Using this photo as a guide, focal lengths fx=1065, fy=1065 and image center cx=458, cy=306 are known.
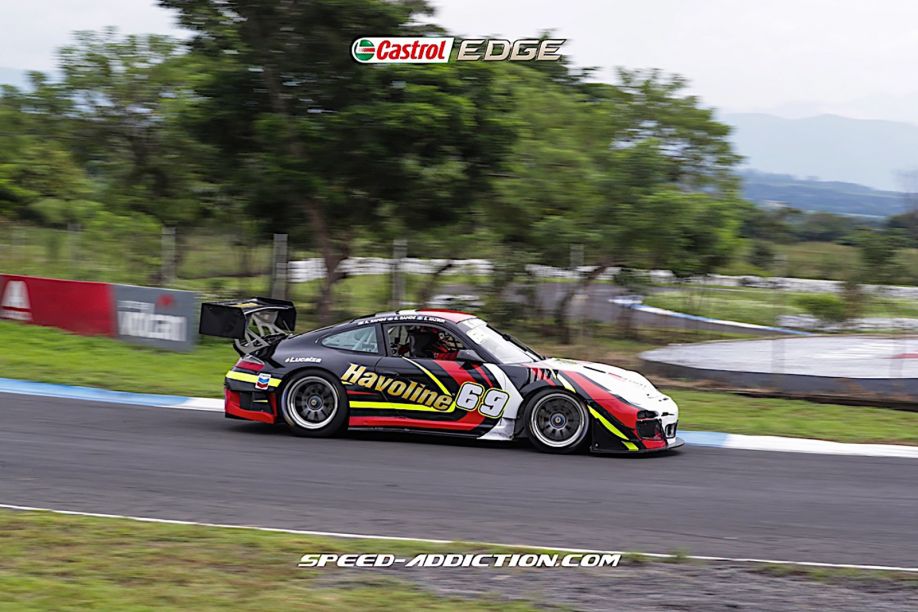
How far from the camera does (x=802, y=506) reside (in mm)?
8484

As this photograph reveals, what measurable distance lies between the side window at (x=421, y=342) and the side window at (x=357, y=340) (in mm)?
165

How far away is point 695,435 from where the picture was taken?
39.8 feet

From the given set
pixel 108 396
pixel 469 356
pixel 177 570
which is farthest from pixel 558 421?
pixel 108 396

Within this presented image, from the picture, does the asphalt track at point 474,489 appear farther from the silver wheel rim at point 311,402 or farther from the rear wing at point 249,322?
the rear wing at point 249,322

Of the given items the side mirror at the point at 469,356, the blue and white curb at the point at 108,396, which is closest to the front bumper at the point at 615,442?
the side mirror at the point at 469,356

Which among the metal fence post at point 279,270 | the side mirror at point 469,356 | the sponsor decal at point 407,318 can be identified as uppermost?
the metal fence post at point 279,270

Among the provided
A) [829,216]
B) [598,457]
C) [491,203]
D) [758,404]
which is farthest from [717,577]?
[829,216]

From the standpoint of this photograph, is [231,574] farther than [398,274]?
No

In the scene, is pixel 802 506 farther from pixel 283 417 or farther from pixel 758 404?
pixel 758 404

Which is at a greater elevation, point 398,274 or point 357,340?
point 398,274

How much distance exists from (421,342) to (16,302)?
475 inches

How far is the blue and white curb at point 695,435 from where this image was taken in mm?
11439

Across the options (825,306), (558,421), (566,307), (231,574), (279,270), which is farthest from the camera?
(279,270)

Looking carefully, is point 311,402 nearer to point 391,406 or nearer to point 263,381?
point 263,381
